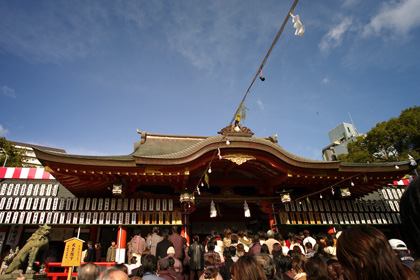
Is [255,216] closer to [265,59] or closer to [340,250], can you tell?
[265,59]

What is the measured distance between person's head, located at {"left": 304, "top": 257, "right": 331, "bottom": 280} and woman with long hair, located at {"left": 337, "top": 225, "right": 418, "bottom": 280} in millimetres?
2218

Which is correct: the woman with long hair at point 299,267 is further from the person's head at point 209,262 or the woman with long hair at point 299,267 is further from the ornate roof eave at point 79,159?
the ornate roof eave at point 79,159

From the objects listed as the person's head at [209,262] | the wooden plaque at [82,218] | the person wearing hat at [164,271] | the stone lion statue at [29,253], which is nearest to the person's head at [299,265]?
the person's head at [209,262]

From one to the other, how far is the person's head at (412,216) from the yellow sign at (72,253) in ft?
27.4

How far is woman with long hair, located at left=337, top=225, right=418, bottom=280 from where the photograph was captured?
5.03 feet

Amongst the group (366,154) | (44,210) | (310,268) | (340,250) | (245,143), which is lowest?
(310,268)

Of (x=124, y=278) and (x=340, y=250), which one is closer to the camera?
(x=340, y=250)

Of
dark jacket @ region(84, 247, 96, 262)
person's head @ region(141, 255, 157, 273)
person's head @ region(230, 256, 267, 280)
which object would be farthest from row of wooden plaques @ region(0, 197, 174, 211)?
person's head @ region(230, 256, 267, 280)

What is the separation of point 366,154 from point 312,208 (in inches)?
669

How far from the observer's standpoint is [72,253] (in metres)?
7.58

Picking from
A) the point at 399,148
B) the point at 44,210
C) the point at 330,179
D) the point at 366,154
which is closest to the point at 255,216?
the point at 330,179

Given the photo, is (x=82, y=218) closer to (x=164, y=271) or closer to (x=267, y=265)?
(x=164, y=271)

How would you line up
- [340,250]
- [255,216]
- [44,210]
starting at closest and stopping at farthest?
[340,250] → [44,210] → [255,216]

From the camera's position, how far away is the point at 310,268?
3789 mm
